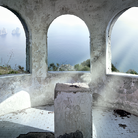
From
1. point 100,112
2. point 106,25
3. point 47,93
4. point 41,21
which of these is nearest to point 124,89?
point 100,112

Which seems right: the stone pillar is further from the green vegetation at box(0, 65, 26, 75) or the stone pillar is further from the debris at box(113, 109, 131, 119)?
the green vegetation at box(0, 65, 26, 75)

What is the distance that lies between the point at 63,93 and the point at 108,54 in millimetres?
2949

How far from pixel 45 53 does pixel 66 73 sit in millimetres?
1027

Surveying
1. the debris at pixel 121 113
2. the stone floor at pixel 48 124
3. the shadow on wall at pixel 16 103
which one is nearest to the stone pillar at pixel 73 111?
the stone floor at pixel 48 124

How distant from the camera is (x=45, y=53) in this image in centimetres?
475

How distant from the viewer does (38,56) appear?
4.68 meters

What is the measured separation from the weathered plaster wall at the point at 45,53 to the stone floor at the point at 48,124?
49 cm

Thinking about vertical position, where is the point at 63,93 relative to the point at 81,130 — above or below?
above

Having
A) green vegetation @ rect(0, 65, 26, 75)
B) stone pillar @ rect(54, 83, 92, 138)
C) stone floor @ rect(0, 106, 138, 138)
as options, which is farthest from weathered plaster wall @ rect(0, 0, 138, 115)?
stone pillar @ rect(54, 83, 92, 138)

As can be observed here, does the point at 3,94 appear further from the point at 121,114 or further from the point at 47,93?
the point at 121,114

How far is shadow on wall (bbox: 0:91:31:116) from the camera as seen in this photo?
3990mm

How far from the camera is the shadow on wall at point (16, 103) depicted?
13.1 feet

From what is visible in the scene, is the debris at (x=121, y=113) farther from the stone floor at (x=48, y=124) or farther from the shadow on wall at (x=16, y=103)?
the shadow on wall at (x=16, y=103)

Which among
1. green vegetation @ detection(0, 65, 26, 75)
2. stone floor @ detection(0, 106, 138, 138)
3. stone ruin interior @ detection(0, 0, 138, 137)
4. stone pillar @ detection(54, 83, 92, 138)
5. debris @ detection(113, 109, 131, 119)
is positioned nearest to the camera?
stone pillar @ detection(54, 83, 92, 138)
